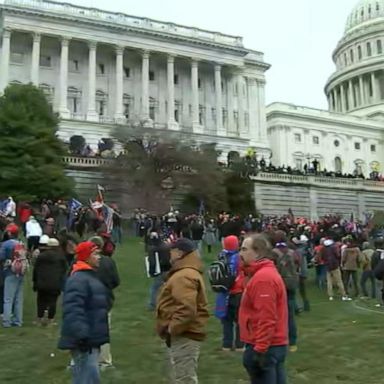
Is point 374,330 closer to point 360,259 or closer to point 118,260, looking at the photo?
point 360,259

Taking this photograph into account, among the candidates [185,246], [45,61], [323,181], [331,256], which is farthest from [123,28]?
[185,246]

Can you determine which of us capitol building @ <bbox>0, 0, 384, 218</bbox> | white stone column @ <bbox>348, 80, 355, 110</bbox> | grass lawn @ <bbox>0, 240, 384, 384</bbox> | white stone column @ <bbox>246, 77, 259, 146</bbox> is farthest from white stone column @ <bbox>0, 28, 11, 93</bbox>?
white stone column @ <bbox>348, 80, 355, 110</bbox>

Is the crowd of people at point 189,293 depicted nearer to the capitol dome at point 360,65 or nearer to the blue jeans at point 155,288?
the blue jeans at point 155,288

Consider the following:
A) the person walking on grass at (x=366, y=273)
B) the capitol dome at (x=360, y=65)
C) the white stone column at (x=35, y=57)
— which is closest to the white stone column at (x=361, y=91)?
the capitol dome at (x=360, y=65)

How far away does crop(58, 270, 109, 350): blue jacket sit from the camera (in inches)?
251

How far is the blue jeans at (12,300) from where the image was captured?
39.7 feet

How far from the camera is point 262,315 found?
5664 millimetres

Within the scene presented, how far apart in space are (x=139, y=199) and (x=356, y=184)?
86.1ft

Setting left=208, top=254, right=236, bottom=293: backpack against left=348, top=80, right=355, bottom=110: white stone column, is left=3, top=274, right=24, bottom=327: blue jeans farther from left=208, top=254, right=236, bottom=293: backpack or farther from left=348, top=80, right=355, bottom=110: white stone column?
left=348, top=80, right=355, bottom=110: white stone column

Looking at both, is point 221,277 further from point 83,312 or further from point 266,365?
point 266,365

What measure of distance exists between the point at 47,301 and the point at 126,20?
60.0m

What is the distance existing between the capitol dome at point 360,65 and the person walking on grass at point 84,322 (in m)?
103

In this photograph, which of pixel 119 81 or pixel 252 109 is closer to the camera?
pixel 119 81

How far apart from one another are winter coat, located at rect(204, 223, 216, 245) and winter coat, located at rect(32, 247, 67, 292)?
58.7 feet
